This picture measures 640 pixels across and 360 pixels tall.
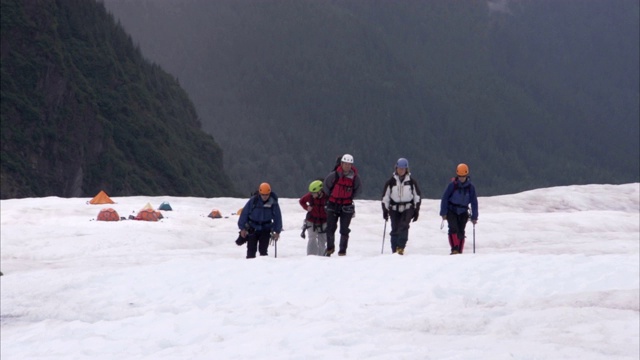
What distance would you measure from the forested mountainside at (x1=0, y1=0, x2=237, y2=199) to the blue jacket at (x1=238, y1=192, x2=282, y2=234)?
244 feet

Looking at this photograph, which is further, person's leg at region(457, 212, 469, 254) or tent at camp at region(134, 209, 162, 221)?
tent at camp at region(134, 209, 162, 221)

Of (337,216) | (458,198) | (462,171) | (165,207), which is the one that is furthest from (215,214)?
(462,171)

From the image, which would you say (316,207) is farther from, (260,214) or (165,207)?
(165,207)

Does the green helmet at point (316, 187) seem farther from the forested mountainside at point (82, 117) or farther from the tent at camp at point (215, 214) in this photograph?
the forested mountainside at point (82, 117)

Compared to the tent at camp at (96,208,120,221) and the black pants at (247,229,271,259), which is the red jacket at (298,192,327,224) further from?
the tent at camp at (96,208,120,221)

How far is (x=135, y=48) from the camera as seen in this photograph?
143m

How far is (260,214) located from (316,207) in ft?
3.95

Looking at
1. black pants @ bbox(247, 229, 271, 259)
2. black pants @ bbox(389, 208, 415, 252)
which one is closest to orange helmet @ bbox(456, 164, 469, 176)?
black pants @ bbox(389, 208, 415, 252)

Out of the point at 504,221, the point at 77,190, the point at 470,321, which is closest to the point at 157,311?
the point at 470,321

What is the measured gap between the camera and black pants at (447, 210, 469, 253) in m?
18.2

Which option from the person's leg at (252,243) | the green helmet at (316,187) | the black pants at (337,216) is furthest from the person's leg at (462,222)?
the person's leg at (252,243)

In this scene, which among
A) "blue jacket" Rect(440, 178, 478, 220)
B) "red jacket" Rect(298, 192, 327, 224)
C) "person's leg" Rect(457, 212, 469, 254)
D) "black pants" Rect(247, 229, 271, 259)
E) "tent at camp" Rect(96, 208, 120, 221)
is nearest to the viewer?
→ "blue jacket" Rect(440, 178, 478, 220)

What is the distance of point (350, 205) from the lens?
1797 centimetres

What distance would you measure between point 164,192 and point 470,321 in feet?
338
